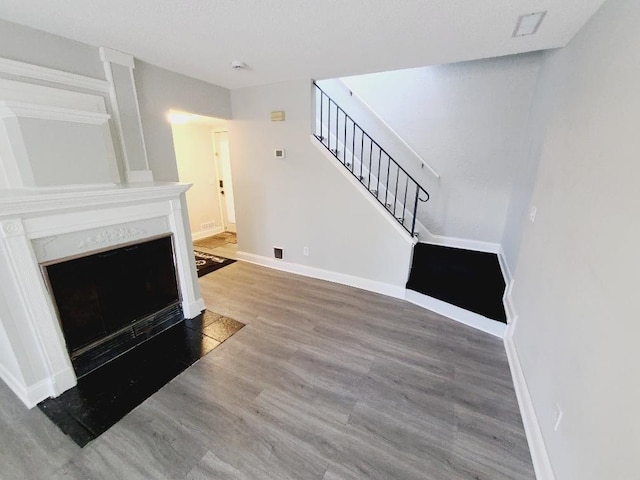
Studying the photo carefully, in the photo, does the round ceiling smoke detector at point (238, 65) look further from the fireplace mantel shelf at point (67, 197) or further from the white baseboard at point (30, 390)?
the white baseboard at point (30, 390)

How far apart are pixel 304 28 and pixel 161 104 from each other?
5.85ft

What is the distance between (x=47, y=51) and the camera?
196 cm

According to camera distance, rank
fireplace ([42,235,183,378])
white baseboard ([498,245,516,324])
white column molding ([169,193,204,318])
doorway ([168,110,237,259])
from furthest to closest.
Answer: doorway ([168,110,237,259])
white column molding ([169,193,204,318])
white baseboard ([498,245,516,324])
fireplace ([42,235,183,378])

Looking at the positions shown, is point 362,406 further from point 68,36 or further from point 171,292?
point 68,36

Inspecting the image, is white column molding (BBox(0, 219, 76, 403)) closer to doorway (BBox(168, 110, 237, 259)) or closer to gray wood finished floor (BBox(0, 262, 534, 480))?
gray wood finished floor (BBox(0, 262, 534, 480))

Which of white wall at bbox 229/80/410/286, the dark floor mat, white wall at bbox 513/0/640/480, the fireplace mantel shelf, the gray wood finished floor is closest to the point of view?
white wall at bbox 513/0/640/480

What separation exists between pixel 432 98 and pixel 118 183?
3.98 m

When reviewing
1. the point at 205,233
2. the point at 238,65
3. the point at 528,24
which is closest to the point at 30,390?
the point at 238,65

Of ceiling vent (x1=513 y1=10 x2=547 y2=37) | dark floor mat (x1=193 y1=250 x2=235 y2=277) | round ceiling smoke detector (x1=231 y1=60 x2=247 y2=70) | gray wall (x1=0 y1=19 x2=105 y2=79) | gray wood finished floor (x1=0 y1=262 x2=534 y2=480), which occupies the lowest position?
gray wood finished floor (x1=0 y1=262 x2=534 y2=480)

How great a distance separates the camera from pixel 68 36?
6.62 ft

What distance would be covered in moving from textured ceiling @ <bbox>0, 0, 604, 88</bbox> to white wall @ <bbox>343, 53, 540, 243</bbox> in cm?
132

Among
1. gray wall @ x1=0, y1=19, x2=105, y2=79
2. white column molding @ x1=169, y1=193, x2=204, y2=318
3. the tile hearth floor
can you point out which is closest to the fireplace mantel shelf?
white column molding @ x1=169, y1=193, x2=204, y2=318

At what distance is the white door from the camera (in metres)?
5.54

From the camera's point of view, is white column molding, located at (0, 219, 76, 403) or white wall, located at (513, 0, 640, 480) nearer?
white wall, located at (513, 0, 640, 480)
